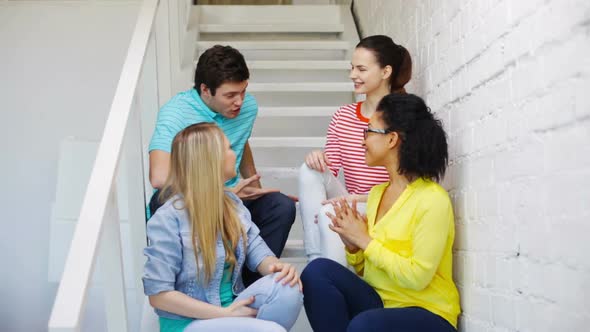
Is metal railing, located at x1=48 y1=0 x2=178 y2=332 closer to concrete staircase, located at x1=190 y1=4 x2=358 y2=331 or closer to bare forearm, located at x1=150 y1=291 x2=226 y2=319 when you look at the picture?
bare forearm, located at x1=150 y1=291 x2=226 y2=319

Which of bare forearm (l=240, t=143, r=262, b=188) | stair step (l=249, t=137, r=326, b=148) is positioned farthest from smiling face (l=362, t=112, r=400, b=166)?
stair step (l=249, t=137, r=326, b=148)

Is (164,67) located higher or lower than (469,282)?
higher

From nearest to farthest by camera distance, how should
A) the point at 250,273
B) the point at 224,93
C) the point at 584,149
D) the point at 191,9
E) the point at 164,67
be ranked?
1. the point at 584,149
2. the point at 250,273
3. the point at 224,93
4. the point at 164,67
5. the point at 191,9

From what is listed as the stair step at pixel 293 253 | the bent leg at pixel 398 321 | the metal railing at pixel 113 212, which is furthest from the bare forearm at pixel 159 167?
the bent leg at pixel 398 321

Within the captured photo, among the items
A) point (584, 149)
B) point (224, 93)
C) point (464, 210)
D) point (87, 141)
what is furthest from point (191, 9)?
point (584, 149)

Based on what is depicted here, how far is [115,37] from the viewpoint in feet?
13.9

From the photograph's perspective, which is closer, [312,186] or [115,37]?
[312,186]

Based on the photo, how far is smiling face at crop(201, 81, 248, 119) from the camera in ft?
9.04

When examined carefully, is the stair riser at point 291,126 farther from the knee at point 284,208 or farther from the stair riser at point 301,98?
the knee at point 284,208

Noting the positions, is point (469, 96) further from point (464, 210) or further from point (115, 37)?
point (115, 37)

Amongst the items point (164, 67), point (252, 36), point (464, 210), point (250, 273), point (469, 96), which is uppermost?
point (252, 36)

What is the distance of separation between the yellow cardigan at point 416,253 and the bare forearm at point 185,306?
444mm

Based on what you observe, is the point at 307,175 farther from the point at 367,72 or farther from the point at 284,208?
the point at 367,72

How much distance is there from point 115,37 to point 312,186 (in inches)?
77.8
